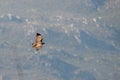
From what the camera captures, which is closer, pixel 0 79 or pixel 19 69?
pixel 19 69

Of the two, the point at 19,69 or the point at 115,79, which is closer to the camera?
the point at 19,69

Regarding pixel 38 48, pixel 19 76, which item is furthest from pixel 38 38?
pixel 19 76

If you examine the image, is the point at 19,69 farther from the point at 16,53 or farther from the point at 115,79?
the point at 115,79

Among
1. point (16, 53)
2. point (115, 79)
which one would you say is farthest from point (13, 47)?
point (115, 79)

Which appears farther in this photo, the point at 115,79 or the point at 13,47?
the point at 115,79

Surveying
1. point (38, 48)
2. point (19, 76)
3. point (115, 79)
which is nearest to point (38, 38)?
point (38, 48)

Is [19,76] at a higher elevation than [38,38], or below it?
below

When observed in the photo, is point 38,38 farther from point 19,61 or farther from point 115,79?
point 115,79
